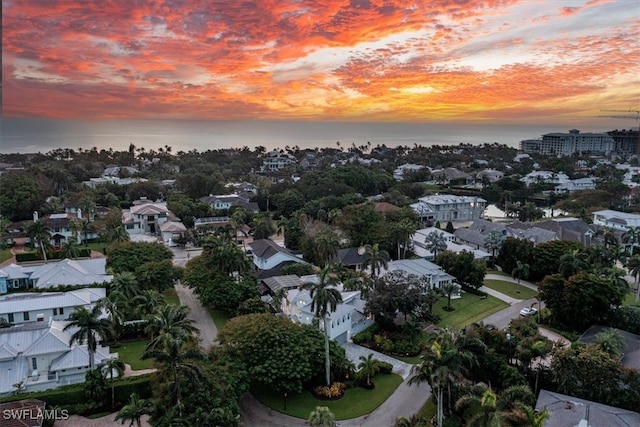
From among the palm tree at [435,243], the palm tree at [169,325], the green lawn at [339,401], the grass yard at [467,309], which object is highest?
the palm tree at [169,325]

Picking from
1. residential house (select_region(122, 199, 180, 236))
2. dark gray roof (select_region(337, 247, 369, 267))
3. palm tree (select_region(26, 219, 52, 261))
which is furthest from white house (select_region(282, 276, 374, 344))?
residential house (select_region(122, 199, 180, 236))

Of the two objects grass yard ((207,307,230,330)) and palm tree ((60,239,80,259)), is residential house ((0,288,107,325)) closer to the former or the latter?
grass yard ((207,307,230,330))

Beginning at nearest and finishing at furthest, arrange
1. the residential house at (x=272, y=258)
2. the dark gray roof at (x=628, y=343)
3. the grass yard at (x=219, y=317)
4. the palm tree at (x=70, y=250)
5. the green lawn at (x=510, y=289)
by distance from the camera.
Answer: the dark gray roof at (x=628, y=343), the grass yard at (x=219, y=317), the green lawn at (x=510, y=289), the palm tree at (x=70, y=250), the residential house at (x=272, y=258)

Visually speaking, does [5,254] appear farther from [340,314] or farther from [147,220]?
[340,314]

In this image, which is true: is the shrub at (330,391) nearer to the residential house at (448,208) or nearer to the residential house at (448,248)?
the residential house at (448,248)

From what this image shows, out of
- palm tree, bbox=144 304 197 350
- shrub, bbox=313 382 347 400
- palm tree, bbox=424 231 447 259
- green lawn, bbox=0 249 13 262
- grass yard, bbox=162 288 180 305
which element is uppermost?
palm tree, bbox=144 304 197 350

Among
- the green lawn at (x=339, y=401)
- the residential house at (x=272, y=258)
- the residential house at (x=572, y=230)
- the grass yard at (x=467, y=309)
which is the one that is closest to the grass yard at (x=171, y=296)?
the residential house at (x=272, y=258)

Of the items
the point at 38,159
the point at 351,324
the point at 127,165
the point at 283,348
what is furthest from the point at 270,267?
the point at 38,159

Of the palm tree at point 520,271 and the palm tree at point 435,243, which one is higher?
the palm tree at point 435,243
